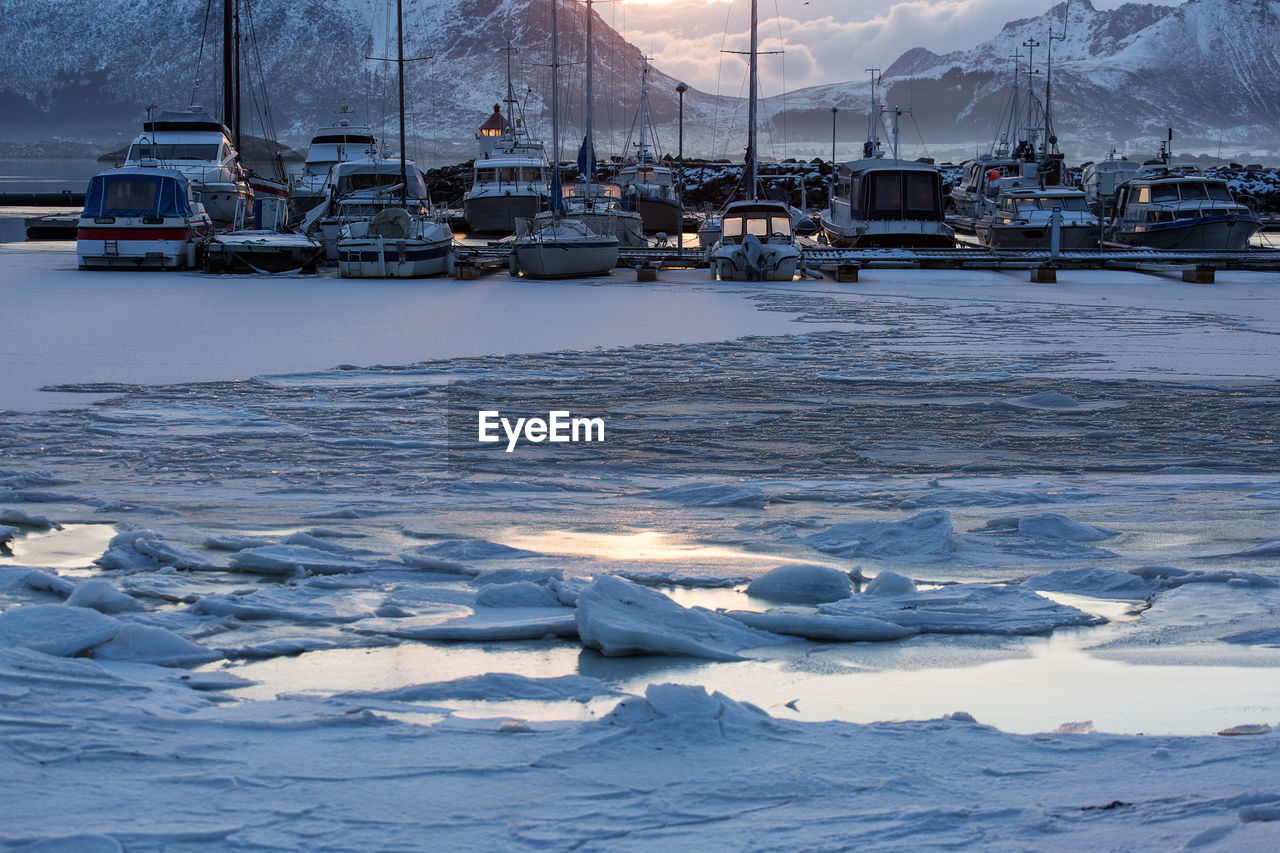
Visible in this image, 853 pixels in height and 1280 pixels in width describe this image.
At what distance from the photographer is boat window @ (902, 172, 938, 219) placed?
30.2 metres

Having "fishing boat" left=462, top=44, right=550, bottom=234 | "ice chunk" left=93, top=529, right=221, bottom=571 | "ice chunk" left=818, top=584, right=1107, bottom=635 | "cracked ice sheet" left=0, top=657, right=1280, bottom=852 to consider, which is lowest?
"cracked ice sheet" left=0, top=657, right=1280, bottom=852

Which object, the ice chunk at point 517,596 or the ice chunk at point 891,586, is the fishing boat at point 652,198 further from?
the ice chunk at point 517,596

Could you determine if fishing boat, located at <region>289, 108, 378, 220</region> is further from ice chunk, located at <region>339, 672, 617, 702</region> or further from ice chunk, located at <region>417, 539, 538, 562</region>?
ice chunk, located at <region>339, 672, 617, 702</region>

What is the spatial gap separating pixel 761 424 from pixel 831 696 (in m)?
4.38

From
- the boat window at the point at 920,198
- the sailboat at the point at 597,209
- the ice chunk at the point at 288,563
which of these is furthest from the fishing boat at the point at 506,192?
the ice chunk at the point at 288,563

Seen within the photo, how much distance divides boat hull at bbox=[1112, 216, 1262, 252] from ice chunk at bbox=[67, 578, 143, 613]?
98.9 ft

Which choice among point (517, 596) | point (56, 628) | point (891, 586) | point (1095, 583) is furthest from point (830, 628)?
point (56, 628)

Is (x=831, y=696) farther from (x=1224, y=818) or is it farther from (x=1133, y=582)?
(x=1133, y=582)

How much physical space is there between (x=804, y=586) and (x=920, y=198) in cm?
2721

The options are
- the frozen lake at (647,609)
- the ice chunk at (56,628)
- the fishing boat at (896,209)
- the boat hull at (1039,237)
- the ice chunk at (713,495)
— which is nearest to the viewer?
the frozen lake at (647,609)

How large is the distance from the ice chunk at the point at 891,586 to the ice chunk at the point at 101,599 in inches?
91.4

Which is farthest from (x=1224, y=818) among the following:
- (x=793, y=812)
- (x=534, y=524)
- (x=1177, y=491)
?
(x=1177, y=491)

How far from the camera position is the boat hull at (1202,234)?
30.3m

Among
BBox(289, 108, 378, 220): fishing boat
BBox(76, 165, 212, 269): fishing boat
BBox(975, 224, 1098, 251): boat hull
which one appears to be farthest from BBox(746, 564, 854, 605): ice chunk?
BBox(289, 108, 378, 220): fishing boat
